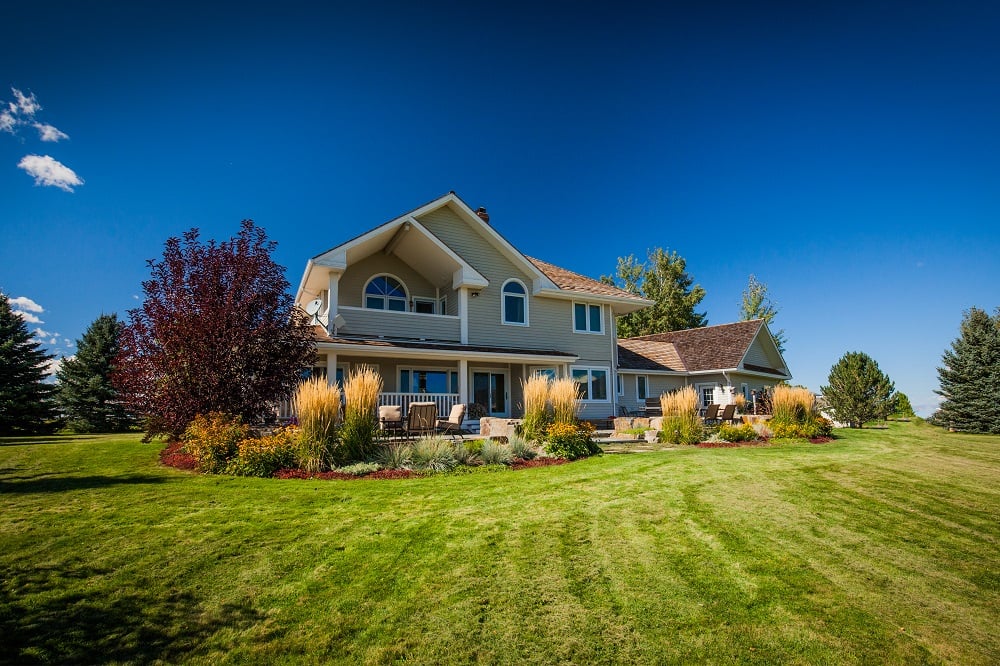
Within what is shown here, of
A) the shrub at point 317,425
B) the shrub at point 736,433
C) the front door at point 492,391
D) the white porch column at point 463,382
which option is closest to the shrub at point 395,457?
the shrub at point 317,425

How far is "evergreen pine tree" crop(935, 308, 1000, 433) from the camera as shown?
20.6 m

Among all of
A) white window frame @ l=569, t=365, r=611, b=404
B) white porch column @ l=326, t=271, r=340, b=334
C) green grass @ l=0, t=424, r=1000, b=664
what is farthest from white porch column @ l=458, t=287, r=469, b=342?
green grass @ l=0, t=424, r=1000, b=664

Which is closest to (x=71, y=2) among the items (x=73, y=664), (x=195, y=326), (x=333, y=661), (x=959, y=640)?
(x=195, y=326)

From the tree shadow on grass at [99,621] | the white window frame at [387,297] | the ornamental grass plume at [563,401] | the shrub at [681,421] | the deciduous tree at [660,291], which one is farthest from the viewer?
the deciduous tree at [660,291]

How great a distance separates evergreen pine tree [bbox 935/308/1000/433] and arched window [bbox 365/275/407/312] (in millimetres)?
24972

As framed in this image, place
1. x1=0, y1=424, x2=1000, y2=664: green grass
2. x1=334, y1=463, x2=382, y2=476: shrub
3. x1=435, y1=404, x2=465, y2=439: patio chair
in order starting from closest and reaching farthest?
x1=0, y1=424, x2=1000, y2=664: green grass < x1=334, y1=463, x2=382, y2=476: shrub < x1=435, y1=404, x2=465, y2=439: patio chair

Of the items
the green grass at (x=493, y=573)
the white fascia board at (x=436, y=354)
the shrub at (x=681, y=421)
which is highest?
the white fascia board at (x=436, y=354)

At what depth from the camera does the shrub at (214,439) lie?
7.62 metres

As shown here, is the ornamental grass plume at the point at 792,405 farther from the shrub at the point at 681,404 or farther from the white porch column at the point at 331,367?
the white porch column at the point at 331,367

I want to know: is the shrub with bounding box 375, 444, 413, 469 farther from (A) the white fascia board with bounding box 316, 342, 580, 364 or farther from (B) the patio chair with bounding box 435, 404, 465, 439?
(A) the white fascia board with bounding box 316, 342, 580, 364

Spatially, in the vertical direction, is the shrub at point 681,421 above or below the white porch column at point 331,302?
below

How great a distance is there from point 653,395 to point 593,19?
17.0 meters

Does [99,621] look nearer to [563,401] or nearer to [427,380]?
[563,401]

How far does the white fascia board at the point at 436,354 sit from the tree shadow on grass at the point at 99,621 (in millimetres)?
9928
